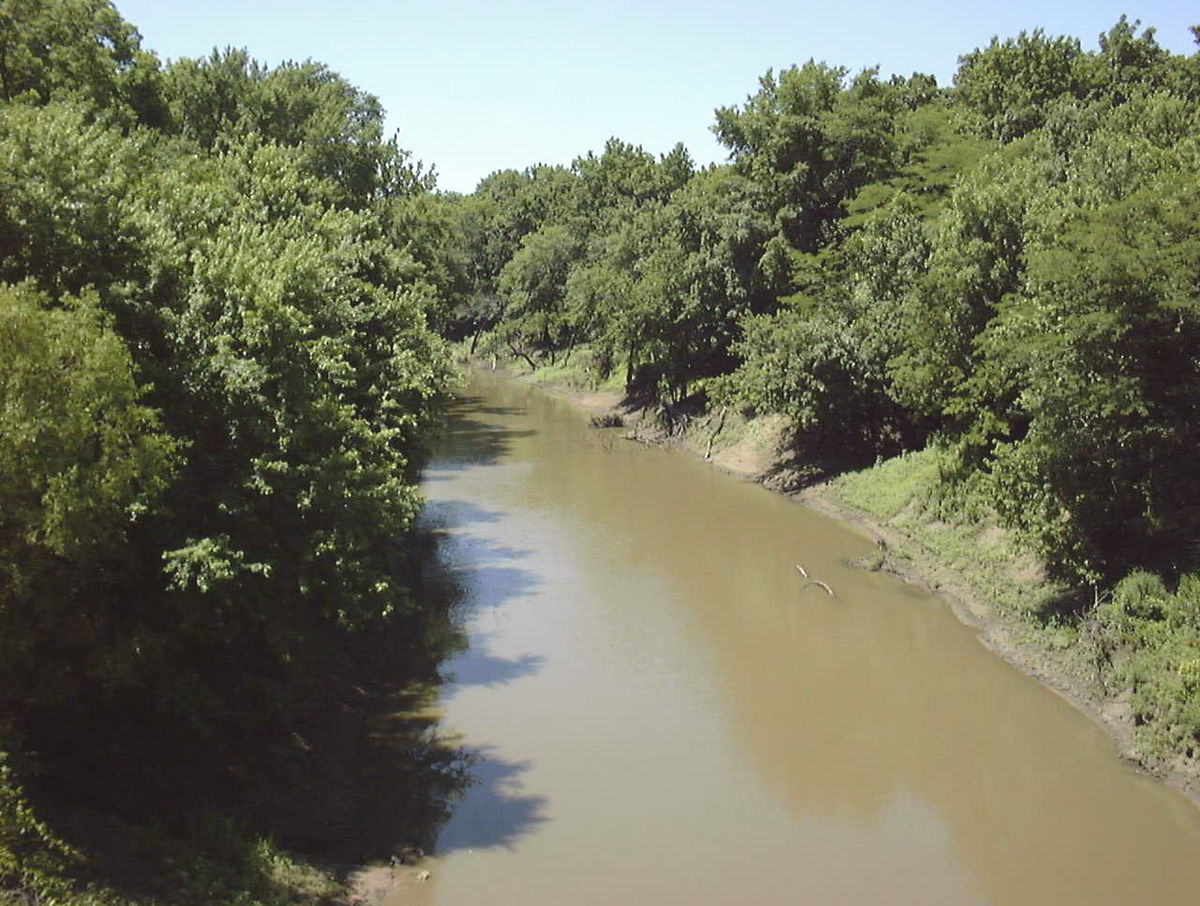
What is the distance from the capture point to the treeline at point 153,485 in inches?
396

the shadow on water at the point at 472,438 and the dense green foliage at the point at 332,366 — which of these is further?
Result: the shadow on water at the point at 472,438

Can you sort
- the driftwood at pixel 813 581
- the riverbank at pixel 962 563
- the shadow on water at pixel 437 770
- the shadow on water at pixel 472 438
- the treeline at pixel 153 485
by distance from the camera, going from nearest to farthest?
the treeline at pixel 153 485 < the shadow on water at pixel 437 770 < the riverbank at pixel 962 563 < the driftwood at pixel 813 581 < the shadow on water at pixel 472 438

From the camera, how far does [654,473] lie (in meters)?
39.3

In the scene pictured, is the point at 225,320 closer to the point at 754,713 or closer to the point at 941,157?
the point at 754,713

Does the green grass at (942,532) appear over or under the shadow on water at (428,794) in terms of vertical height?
over

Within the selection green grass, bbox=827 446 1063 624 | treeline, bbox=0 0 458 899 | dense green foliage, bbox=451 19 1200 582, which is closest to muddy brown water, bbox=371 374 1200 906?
green grass, bbox=827 446 1063 624

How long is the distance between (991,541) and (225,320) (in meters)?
19.1

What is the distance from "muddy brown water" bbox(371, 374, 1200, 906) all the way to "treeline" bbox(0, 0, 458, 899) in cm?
371

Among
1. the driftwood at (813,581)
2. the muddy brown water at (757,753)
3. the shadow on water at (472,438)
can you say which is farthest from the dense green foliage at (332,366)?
the shadow on water at (472,438)

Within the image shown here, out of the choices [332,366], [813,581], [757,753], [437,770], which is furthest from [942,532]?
[332,366]

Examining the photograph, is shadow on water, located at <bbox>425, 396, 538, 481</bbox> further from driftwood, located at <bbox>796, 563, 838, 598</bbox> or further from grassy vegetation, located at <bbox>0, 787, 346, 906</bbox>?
grassy vegetation, located at <bbox>0, 787, 346, 906</bbox>

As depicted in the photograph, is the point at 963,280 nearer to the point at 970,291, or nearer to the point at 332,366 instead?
the point at 970,291

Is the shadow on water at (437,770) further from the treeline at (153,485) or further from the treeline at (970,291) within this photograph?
the treeline at (970,291)

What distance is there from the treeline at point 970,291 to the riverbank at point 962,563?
0.60 m
